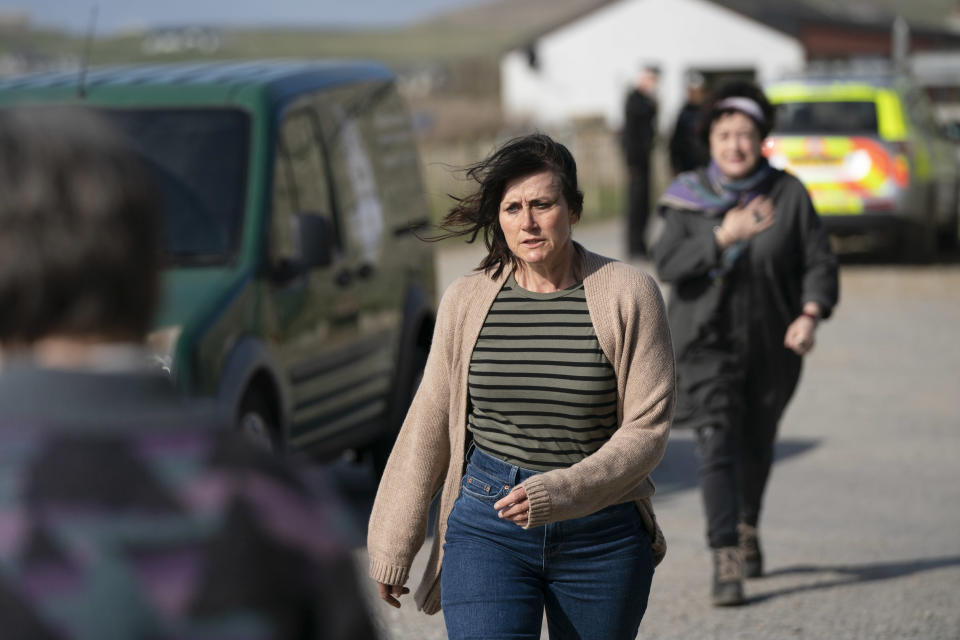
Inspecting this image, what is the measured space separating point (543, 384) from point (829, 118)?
13.9 metres

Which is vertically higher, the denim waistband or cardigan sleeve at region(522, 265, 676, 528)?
cardigan sleeve at region(522, 265, 676, 528)

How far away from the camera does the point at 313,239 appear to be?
6.49m

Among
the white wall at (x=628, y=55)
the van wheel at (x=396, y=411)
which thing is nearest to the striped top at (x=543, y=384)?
the van wheel at (x=396, y=411)

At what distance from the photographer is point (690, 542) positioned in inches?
276


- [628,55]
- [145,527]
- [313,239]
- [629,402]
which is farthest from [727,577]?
[628,55]

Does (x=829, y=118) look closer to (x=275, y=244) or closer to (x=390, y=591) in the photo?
(x=275, y=244)

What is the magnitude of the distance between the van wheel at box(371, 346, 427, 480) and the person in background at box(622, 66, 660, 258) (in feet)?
30.6

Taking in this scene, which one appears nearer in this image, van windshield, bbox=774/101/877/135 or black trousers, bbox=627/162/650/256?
van windshield, bbox=774/101/877/135

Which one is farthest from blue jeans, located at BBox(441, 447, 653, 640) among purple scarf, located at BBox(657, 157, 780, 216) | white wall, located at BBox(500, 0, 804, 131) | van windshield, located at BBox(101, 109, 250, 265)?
white wall, located at BBox(500, 0, 804, 131)

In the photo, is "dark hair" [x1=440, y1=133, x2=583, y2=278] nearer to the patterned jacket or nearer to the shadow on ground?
the patterned jacket

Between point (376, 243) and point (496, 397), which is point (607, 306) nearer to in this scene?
point (496, 397)

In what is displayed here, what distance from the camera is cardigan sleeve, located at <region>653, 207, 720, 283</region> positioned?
584 centimetres

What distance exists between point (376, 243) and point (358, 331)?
20.7 inches

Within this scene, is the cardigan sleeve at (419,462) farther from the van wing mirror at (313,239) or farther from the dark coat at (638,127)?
the dark coat at (638,127)
